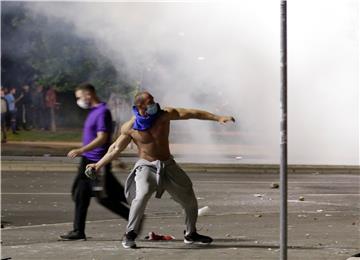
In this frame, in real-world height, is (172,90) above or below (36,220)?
above

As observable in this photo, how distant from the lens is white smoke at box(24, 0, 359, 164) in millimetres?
16422

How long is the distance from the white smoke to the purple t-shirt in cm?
737

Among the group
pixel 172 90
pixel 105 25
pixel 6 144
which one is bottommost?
pixel 6 144

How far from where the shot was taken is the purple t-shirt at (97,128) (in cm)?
895

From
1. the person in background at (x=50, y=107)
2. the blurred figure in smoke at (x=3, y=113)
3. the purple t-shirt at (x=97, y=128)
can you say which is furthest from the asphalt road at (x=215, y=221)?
the person in background at (x=50, y=107)

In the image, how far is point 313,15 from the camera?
1627 centimetres

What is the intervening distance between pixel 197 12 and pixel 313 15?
6.58 feet

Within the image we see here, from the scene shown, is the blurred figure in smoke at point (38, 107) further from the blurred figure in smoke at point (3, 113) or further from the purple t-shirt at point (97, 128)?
the purple t-shirt at point (97, 128)

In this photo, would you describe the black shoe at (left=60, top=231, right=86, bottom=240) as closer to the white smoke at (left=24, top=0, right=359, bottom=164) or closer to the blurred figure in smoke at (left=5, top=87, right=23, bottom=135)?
the white smoke at (left=24, top=0, right=359, bottom=164)

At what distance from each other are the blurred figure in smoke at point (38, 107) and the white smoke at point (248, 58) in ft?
23.9

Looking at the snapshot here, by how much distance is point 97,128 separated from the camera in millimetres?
8953

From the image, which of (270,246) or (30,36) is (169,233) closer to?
(270,246)

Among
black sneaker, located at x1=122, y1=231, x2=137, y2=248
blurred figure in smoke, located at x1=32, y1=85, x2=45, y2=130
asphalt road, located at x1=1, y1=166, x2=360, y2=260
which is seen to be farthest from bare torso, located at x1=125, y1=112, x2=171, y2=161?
blurred figure in smoke, located at x1=32, y1=85, x2=45, y2=130

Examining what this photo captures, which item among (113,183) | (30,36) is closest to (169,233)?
(113,183)
